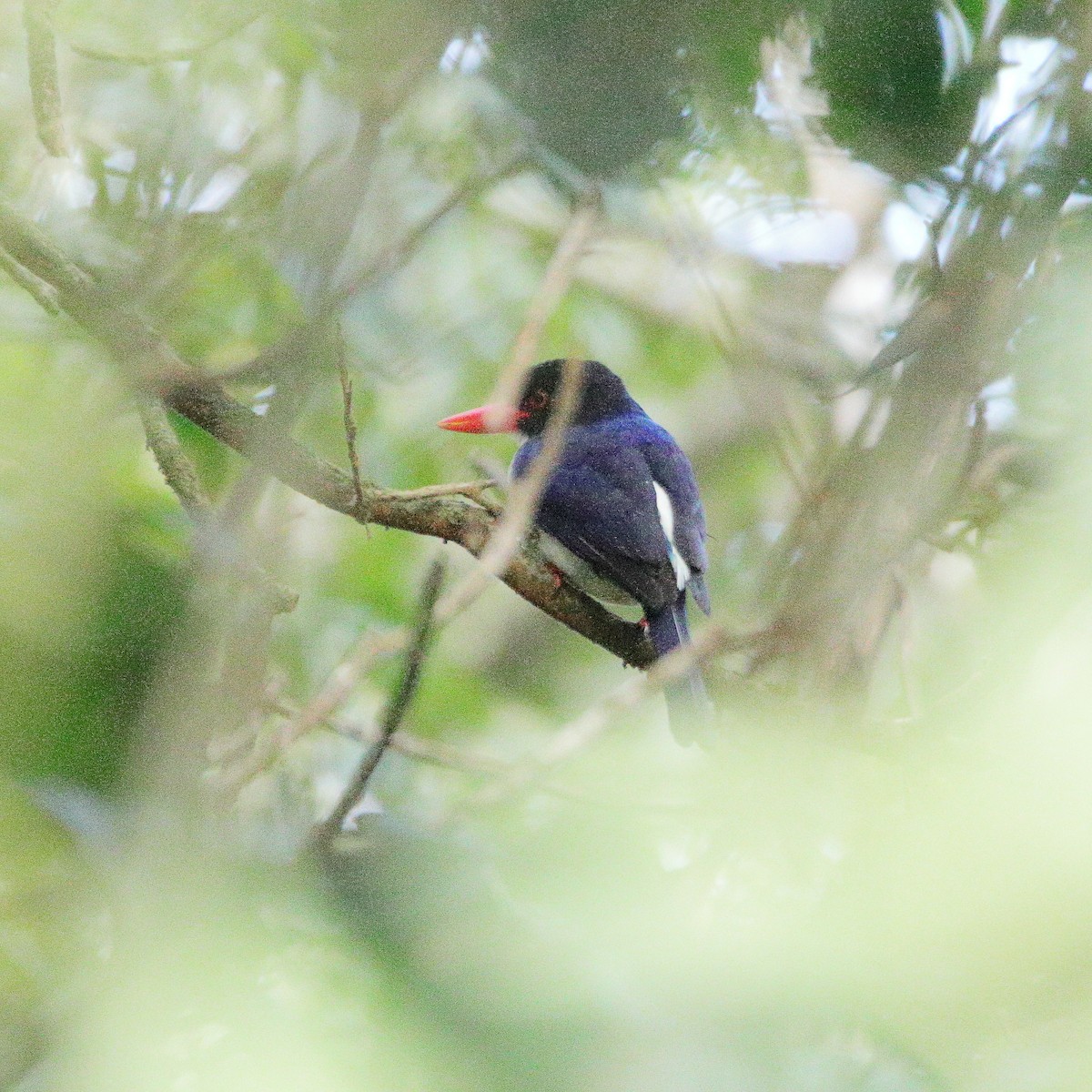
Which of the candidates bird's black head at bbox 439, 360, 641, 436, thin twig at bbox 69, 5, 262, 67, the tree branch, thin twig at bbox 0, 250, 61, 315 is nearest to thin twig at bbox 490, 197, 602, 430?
the tree branch

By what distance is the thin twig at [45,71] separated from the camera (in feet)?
4.47

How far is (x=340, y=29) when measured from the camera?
1068 mm

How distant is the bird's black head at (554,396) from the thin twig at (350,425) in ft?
5.98

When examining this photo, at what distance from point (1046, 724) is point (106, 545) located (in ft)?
1.70

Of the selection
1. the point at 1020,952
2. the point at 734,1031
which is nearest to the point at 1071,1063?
the point at 1020,952

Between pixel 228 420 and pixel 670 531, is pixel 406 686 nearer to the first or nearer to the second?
pixel 228 420

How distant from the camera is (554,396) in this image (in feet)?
11.7

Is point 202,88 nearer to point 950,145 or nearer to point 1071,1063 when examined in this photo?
point 950,145

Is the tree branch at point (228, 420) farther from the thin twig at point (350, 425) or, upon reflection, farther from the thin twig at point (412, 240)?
the thin twig at point (412, 240)

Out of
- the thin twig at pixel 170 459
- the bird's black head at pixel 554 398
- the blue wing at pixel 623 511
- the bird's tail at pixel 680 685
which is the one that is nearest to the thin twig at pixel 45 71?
the thin twig at pixel 170 459

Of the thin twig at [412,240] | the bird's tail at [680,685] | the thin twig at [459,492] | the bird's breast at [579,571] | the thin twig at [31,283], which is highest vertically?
the thin twig at [412,240]

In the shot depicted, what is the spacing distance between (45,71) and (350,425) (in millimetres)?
538

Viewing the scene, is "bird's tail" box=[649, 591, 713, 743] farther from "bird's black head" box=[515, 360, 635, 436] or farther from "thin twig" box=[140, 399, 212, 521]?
"bird's black head" box=[515, 360, 635, 436]

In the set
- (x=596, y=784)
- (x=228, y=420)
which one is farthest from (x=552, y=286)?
(x=596, y=784)
